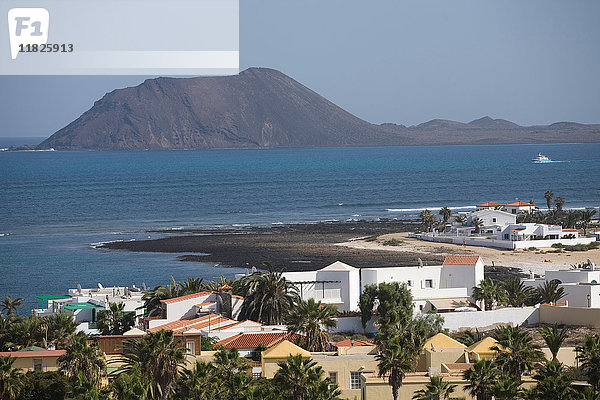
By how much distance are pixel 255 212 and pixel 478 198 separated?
1063 inches

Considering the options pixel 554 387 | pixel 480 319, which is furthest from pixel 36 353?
pixel 480 319

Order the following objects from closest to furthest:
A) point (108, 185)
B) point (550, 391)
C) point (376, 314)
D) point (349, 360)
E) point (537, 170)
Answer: point (550, 391) < point (349, 360) < point (376, 314) < point (108, 185) < point (537, 170)

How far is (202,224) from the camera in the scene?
93.0 meters

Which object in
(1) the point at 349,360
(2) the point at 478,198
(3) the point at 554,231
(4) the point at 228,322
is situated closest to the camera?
(1) the point at 349,360

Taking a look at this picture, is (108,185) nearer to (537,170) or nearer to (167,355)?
(537,170)

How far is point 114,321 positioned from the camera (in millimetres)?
34781

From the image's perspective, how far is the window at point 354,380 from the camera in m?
26.4

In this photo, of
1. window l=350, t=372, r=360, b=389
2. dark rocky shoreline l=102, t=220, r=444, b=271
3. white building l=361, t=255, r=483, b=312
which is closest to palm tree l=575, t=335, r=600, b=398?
window l=350, t=372, r=360, b=389

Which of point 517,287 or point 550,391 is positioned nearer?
point 550,391

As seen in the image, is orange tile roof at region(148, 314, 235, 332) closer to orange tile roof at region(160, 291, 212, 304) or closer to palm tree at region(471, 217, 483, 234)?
orange tile roof at region(160, 291, 212, 304)

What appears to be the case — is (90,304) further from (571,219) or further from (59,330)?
(571,219)

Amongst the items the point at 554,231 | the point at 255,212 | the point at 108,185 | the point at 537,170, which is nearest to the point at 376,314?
the point at 554,231

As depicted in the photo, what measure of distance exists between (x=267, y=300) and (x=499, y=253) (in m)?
28.8

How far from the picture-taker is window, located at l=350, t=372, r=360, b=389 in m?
26.4
